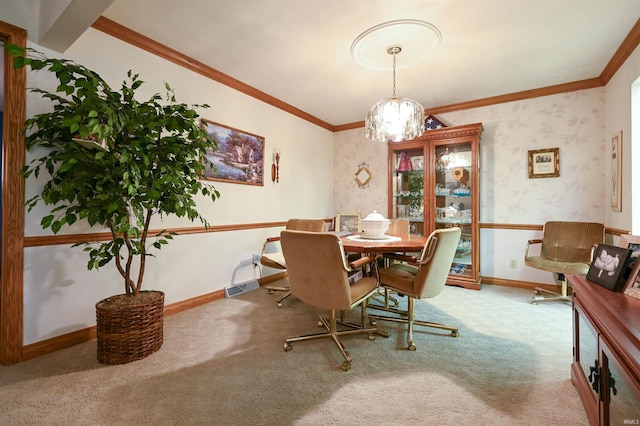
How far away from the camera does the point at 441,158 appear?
3887 mm

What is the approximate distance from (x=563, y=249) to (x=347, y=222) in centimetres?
276

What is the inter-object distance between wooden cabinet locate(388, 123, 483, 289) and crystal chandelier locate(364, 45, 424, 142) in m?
1.26

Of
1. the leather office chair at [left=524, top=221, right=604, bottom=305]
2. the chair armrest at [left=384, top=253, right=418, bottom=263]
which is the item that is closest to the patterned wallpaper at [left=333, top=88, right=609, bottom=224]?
the leather office chair at [left=524, top=221, right=604, bottom=305]

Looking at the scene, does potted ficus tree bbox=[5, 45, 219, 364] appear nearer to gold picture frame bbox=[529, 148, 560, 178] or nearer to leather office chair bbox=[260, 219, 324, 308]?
leather office chair bbox=[260, 219, 324, 308]

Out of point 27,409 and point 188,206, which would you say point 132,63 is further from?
point 27,409

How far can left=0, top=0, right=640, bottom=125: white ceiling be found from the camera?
2041 millimetres

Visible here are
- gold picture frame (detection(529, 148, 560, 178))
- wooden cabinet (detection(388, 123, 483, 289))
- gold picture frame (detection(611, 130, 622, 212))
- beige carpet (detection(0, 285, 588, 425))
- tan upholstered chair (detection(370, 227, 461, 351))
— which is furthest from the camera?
wooden cabinet (detection(388, 123, 483, 289))

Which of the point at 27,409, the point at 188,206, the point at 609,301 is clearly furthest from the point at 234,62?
the point at 609,301

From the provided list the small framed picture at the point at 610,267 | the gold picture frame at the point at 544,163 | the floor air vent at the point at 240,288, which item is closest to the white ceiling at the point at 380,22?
the gold picture frame at the point at 544,163

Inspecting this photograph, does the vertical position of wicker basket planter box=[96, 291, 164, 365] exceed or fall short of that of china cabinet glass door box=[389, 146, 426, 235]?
it falls short

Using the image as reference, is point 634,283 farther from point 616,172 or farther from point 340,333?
point 616,172

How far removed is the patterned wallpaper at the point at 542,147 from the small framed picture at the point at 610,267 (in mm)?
2469

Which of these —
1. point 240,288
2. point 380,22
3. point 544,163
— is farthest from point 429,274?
point 544,163

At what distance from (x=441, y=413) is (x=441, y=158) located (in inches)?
127
